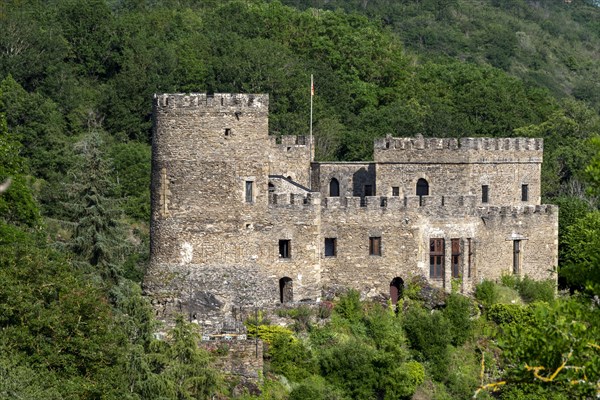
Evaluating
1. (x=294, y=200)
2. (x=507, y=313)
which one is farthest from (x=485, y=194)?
(x=294, y=200)

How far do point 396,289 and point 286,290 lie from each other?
3854 mm

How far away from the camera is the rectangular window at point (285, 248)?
171 ft

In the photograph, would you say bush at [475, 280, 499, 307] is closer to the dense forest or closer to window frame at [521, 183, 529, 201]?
the dense forest

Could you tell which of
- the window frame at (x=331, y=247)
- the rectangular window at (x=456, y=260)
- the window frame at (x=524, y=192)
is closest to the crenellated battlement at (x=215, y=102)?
the window frame at (x=331, y=247)

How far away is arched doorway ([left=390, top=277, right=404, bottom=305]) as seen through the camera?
53.4m

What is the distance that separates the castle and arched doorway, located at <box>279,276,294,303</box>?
0.10 ft

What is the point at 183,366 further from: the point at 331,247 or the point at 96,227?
the point at 96,227

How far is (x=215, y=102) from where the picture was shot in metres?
50.9

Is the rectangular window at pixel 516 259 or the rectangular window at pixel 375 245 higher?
the rectangular window at pixel 375 245

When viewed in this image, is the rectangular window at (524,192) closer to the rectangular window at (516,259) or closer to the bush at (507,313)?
the rectangular window at (516,259)

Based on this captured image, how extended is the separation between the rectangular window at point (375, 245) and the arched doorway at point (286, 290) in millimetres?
3049

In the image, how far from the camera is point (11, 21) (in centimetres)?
9125

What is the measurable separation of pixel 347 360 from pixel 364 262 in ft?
18.2

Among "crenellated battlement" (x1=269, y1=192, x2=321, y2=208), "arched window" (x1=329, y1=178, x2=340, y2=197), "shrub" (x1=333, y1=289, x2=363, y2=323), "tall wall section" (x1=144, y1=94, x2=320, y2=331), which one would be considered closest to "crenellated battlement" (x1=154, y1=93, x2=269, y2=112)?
"tall wall section" (x1=144, y1=94, x2=320, y2=331)
